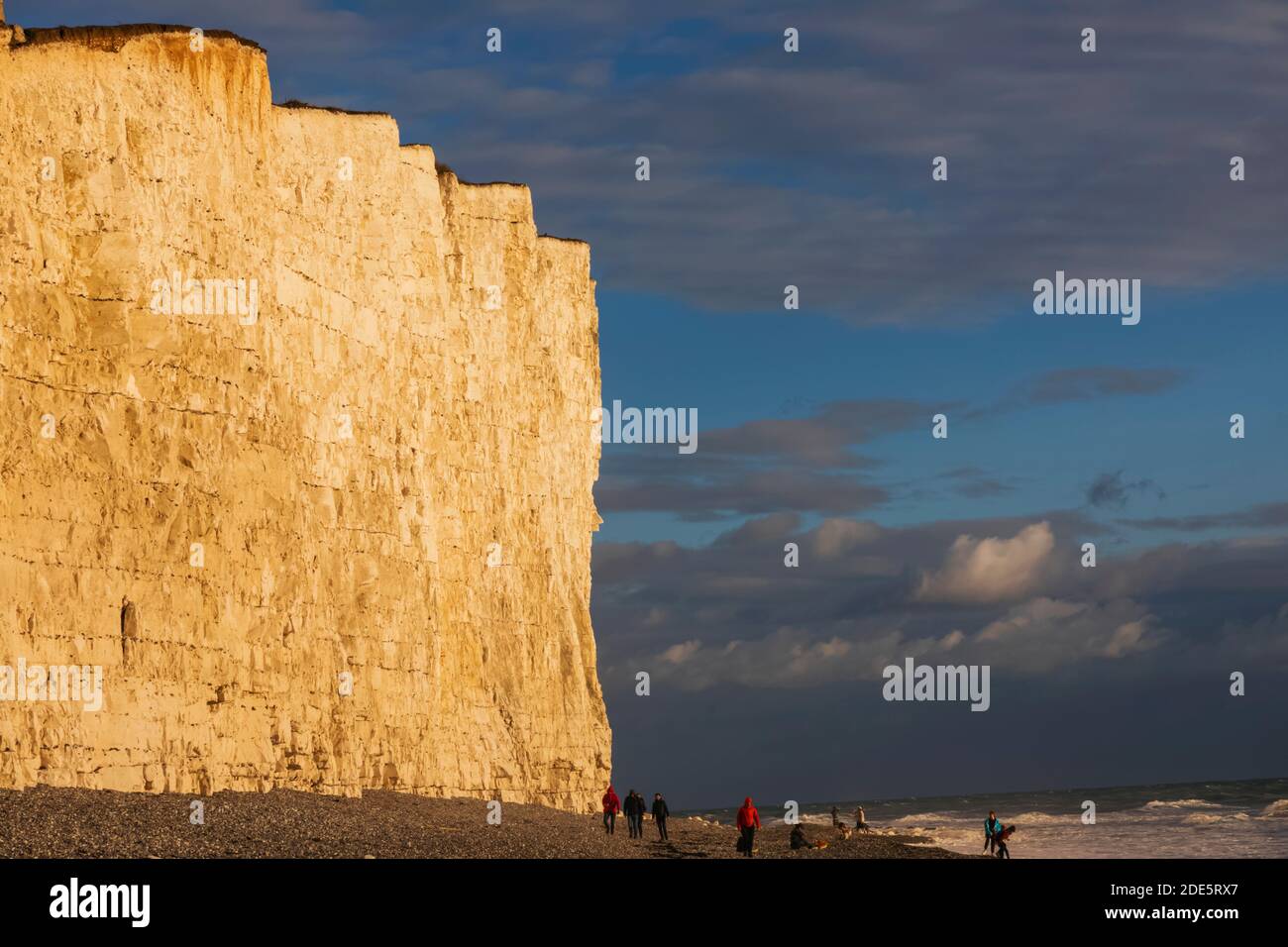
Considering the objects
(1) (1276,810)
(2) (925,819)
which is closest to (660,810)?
(1) (1276,810)

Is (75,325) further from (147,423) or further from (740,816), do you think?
(740,816)

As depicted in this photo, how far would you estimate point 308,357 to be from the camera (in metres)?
37.3

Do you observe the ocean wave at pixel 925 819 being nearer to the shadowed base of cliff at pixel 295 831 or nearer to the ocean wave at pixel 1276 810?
the ocean wave at pixel 1276 810

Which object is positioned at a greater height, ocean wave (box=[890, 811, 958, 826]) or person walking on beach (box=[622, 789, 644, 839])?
person walking on beach (box=[622, 789, 644, 839])

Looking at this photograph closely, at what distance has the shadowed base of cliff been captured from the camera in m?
21.5

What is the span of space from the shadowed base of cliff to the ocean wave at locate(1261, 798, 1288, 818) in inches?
1236

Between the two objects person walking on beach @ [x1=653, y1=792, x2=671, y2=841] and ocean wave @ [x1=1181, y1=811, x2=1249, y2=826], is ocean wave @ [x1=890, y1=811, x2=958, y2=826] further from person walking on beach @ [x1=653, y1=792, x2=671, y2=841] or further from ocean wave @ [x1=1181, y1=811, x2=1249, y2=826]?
person walking on beach @ [x1=653, y1=792, x2=671, y2=841]

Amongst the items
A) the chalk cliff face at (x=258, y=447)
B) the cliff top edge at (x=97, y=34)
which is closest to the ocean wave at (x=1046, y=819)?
the chalk cliff face at (x=258, y=447)

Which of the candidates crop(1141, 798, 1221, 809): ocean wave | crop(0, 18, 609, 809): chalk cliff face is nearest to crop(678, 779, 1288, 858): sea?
crop(1141, 798, 1221, 809): ocean wave

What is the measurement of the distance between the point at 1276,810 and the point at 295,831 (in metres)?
52.9

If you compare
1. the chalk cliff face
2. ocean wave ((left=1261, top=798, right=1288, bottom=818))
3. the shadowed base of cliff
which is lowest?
ocean wave ((left=1261, top=798, right=1288, bottom=818))
